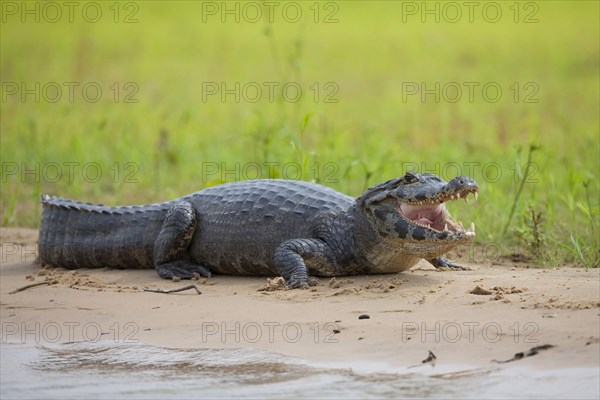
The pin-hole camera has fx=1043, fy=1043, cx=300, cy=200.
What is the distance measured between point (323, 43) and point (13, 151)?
24.0 ft

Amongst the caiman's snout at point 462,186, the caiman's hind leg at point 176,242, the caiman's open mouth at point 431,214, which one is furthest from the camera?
the caiman's hind leg at point 176,242

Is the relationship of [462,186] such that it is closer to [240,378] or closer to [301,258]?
[301,258]

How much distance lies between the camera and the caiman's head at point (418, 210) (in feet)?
18.1

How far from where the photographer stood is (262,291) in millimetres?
5648

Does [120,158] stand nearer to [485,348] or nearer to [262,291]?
[262,291]

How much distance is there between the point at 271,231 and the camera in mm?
6211

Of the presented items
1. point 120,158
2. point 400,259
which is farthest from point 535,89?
point 400,259

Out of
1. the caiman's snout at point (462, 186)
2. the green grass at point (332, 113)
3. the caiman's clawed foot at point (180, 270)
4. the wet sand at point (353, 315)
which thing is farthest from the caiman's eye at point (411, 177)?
the caiman's clawed foot at point (180, 270)

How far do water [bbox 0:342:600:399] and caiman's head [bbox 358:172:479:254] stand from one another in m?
1.44

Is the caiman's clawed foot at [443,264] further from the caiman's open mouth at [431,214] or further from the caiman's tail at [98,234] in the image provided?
the caiman's tail at [98,234]

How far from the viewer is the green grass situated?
8211 mm

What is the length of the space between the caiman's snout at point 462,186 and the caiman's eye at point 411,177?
291 mm

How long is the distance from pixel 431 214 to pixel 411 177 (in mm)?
265

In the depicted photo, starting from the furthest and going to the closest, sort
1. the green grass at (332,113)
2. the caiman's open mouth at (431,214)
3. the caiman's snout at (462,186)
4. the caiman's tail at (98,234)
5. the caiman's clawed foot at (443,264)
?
the green grass at (332,113) < the caiman's tail at (98,234) < the caiman's clawed foot at (443,264) < the caiman's open mouth at (431,214) < the caiman's snout at (462,186)
